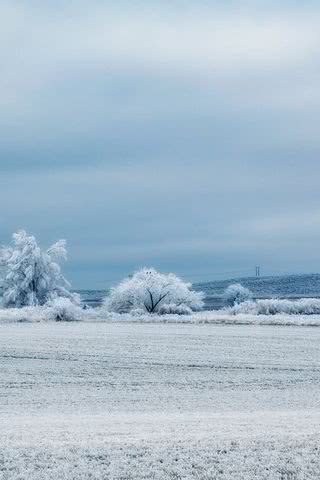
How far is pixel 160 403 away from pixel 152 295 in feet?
191

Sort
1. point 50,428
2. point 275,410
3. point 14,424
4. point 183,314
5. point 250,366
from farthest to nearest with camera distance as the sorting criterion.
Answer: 1. point 183,314
2. point 250,366
3. point 275,410
4. point 14,424
5. point 50,428

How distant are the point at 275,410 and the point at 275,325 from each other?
44042 millimetres

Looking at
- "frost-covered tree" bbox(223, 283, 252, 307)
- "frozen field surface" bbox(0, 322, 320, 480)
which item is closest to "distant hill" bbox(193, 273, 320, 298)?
"frost-covered tree" bbox(223, 283, 252, 307)

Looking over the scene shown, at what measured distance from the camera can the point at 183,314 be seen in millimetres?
80688

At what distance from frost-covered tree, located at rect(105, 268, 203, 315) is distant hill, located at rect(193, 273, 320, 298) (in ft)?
214

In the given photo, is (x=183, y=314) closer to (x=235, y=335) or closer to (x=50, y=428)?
(x=235, y=335)

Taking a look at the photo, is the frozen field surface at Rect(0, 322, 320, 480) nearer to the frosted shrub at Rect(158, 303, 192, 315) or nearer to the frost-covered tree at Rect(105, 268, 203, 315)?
the frosted shrub at Rect(158, 303, 192, 315)

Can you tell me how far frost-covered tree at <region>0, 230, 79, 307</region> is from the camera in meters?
88.6

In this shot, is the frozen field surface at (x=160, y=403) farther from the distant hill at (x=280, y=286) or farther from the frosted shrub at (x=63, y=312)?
the distant hill at (x=280, y=286)

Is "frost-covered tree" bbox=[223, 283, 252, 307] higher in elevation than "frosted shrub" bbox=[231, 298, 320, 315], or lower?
higher

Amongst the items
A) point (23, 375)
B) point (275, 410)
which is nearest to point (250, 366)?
point (23, 375)

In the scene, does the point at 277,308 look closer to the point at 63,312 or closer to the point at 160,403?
the point at 63,312

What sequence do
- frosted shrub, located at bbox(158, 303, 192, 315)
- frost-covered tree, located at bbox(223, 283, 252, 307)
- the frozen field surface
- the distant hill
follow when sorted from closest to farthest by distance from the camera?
the frozen field surface → frosted shrub, located at bbox(158, 303, 192, 315) → frost-covered tree, located at bbox(223, 283, 252, 307) → the distant hill

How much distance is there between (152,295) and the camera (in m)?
84.4
